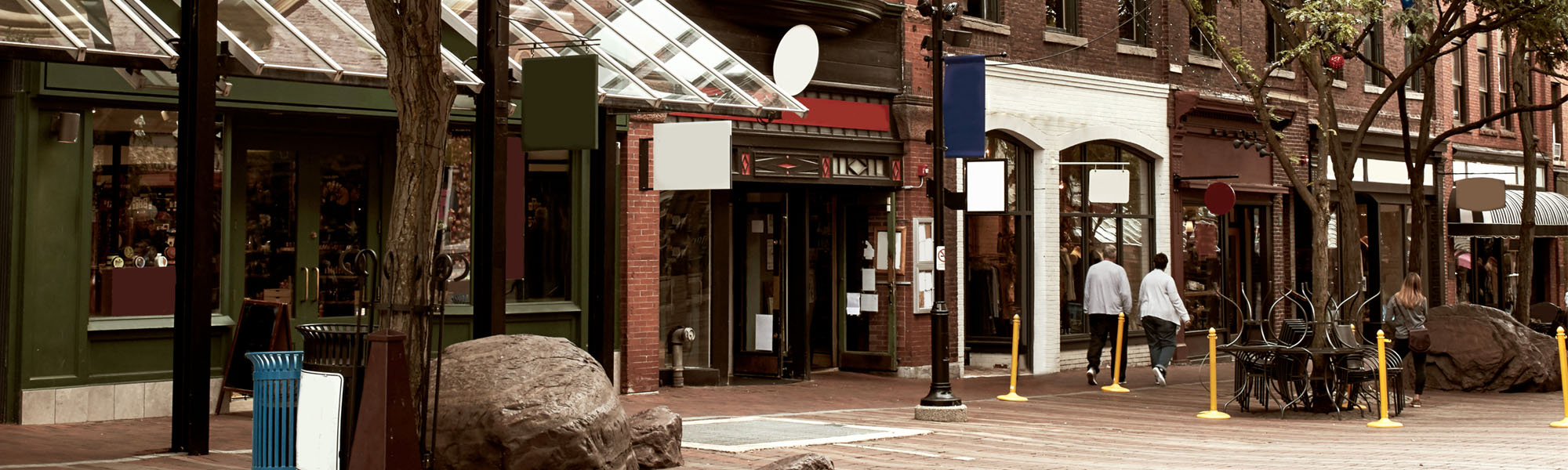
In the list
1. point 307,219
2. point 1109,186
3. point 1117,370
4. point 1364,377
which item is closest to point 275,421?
point 307,219

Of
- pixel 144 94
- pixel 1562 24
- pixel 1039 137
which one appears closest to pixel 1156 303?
pixel 1039 137

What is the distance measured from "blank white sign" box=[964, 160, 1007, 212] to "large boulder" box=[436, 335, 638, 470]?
6.95m

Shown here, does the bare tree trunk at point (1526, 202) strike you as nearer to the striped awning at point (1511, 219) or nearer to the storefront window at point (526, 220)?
the striped awning at point (1511, 219)

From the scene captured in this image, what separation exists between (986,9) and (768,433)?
377 inches

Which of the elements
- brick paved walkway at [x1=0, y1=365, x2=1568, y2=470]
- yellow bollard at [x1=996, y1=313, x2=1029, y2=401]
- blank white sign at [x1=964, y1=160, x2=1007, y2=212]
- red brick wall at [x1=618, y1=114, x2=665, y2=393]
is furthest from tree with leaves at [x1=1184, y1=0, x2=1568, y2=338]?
red brick wall at [x1=618, y1=114, x2=665, y2=393]

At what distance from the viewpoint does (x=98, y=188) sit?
12023 millimetres

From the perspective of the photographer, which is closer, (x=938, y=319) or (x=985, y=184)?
(x=938, y=319)

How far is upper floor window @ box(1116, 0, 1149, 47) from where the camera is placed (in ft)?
71.8

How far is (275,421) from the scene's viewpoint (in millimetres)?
8273

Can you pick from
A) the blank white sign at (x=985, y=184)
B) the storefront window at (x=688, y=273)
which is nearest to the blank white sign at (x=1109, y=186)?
the blank white sign at (x=985, y=184)

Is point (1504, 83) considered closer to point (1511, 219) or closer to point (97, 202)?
point (1511, 219)

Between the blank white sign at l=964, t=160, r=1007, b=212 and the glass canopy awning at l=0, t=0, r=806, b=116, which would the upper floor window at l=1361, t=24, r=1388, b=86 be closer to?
the blank white sign at l=964, t=160, r=1007, b=212

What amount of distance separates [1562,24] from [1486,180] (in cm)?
734

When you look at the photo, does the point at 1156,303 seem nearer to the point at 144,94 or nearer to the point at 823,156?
the point at 823,156
